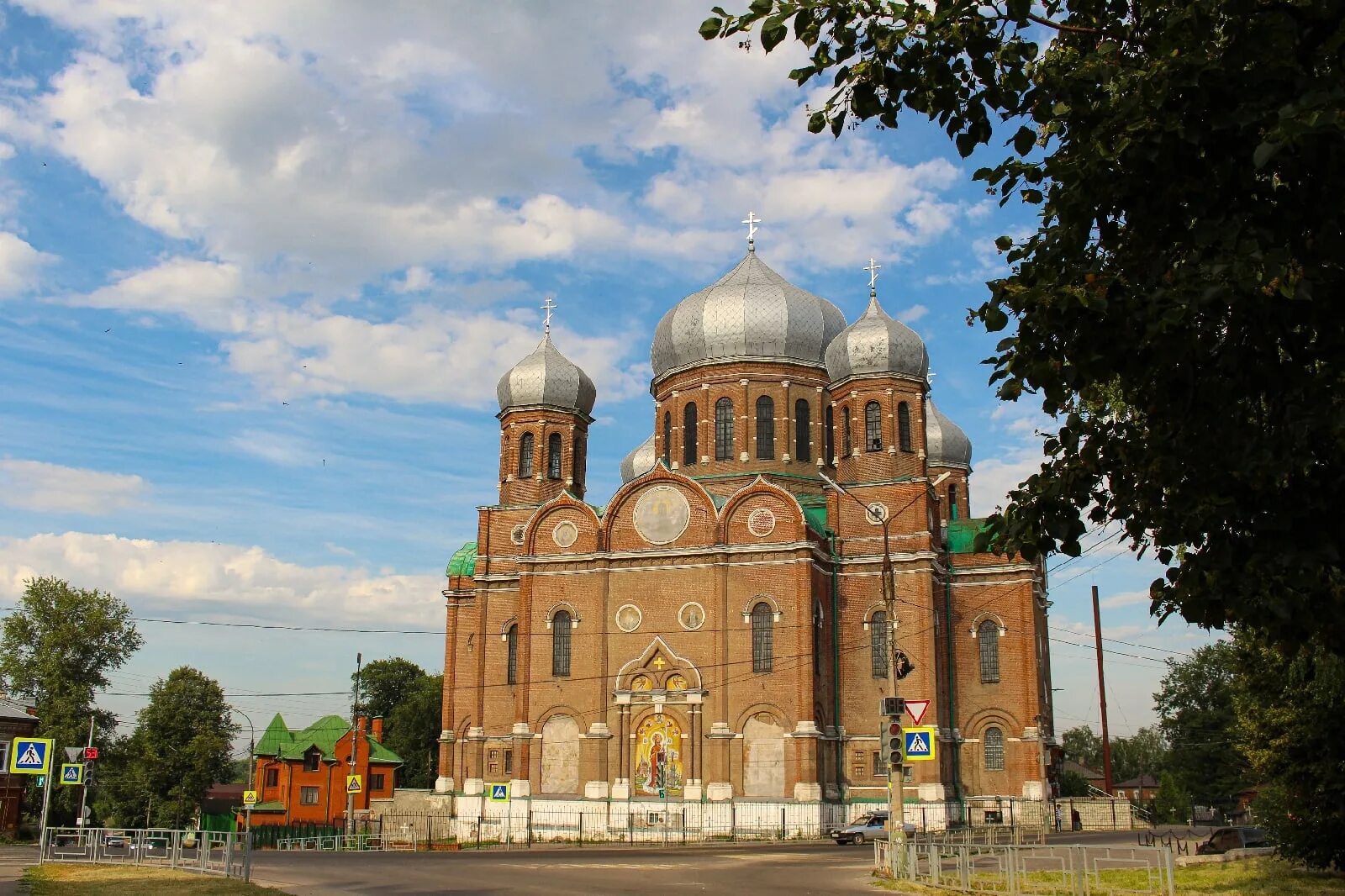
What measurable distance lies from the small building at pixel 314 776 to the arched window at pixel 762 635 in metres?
28.9

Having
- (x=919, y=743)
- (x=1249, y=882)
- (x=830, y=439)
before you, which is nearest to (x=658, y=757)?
(x=830, y=439)

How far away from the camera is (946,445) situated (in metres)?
61.1

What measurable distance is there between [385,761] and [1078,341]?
211 feet

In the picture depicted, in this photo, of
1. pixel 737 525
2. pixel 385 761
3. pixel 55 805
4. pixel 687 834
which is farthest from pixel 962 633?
pixel 55 805

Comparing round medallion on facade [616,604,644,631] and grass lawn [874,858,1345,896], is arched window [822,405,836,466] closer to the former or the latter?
round medallion on facade [616,604,644,631]

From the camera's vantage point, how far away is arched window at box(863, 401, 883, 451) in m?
45.8

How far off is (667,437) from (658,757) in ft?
43.5

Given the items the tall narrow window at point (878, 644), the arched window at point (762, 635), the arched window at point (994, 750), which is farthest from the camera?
the arched window at point (994, 750)

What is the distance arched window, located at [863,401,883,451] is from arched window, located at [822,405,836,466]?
2.34 meters

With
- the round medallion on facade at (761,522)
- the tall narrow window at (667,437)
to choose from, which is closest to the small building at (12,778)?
the tall narrow window at (667,437)

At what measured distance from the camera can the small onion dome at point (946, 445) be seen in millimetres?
60781

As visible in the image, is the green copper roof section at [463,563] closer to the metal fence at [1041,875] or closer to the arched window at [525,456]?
the arched window at [525,456]

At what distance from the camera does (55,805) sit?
5375 cm

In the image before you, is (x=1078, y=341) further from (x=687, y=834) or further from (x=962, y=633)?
(x=962, y=633)
